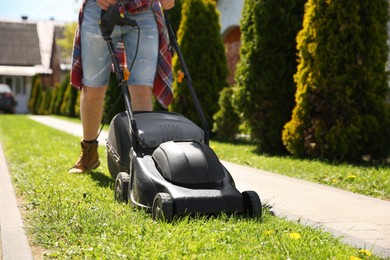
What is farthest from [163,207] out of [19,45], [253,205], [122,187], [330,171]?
[19,45]

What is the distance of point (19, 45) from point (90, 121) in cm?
3720

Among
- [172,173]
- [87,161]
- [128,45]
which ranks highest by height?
[128,45]

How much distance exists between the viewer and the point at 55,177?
5.02m

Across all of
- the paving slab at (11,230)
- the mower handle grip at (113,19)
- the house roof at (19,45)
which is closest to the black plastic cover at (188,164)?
the paving slab at (11,230)

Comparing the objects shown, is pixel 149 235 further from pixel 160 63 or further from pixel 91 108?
pixel 91 108

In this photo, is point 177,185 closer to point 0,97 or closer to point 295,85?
point 295,85

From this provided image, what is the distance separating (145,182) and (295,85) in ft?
15.8

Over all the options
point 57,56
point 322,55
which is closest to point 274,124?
point 322,55

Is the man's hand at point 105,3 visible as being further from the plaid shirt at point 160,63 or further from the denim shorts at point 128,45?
the plaid shirt at point 160,63

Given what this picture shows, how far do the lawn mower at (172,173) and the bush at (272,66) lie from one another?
4.06m

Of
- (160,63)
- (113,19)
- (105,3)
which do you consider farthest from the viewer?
(160,63)

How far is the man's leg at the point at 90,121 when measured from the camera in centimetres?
498

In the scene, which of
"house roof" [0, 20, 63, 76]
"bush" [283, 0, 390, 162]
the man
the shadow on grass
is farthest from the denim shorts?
"house roof" [0, 20, 63, 76]

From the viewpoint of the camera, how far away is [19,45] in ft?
132
